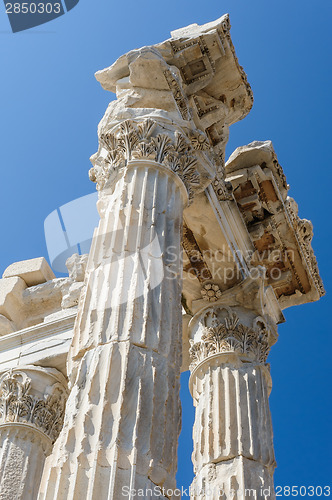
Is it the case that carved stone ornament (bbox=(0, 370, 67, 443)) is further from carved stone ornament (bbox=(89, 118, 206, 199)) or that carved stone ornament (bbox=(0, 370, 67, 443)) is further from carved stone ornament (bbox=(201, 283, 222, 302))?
carved stone ornament (bbox=(89, 118, 206, 199))

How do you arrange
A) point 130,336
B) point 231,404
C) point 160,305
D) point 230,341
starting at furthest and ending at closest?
point 230,341, point 231,404, point 160,305, point 130,336

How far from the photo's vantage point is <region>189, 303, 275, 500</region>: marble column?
1402 centimetres

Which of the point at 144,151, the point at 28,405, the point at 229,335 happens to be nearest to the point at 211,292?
the point at 229,335

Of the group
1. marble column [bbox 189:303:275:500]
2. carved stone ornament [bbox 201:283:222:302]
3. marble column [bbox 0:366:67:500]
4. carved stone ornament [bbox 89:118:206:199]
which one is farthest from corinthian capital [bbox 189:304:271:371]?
carved stone ornament [bbox 89:118:206:199]

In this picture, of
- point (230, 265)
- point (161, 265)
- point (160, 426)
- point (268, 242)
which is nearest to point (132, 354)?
point (160, 426)

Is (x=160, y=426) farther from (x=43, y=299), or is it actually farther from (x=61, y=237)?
(x=43, y=299)

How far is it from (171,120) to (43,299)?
6.63 metres

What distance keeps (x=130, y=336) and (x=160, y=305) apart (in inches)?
33.1

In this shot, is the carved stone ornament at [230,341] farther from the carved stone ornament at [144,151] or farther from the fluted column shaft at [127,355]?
the fluted column shaft at [127,355]

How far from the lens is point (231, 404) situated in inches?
597

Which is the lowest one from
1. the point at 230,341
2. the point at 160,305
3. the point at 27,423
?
the point at 160,305

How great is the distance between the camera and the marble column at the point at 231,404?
46.0 feet

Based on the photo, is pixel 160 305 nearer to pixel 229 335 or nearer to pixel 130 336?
pixel 130 336

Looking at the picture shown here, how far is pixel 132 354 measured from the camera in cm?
955
